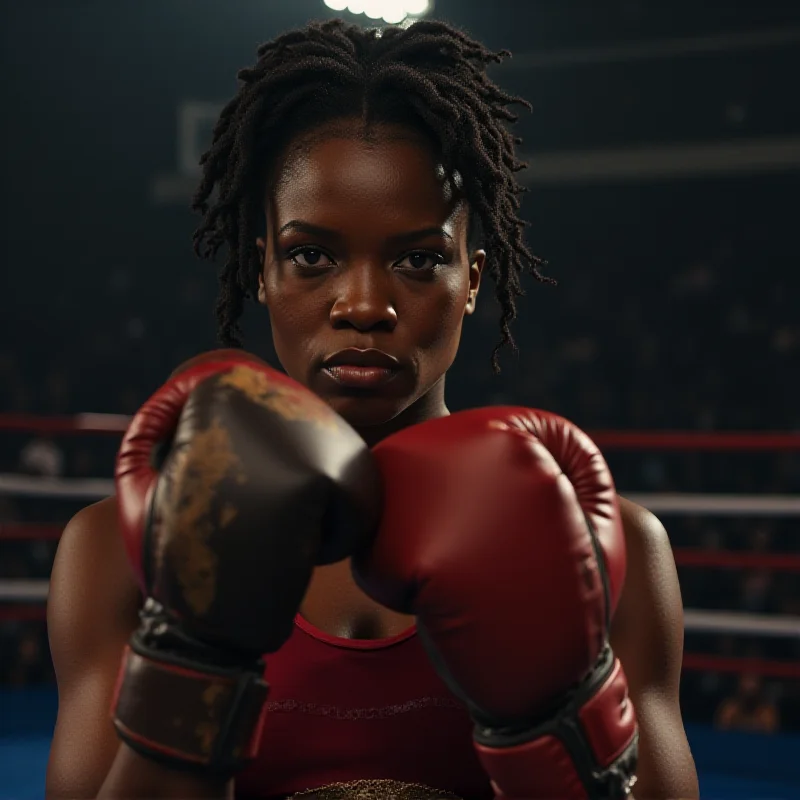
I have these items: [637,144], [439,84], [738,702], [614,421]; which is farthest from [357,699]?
[637,144]

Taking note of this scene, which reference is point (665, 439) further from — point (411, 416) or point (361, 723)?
point (361, 723)

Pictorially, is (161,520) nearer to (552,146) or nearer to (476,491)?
(476,491)

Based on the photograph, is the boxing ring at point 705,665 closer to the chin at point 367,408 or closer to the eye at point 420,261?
the chin at point 367,408

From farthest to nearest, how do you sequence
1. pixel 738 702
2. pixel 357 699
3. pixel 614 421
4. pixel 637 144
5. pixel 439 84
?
1. pixel 637 144
2. pixel 614 421
3. pixel 738 702
4. pixel 439 84
5. pixel 357 699

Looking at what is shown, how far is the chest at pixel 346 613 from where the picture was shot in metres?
1.13

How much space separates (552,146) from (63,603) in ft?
22.7

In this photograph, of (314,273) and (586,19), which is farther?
(586,19)

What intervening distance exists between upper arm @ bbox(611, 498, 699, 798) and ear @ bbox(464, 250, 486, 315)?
0.29 metres

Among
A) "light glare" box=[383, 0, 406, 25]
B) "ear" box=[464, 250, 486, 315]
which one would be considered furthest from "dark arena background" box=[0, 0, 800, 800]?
"ear" box=[464, 250, 486, 315]

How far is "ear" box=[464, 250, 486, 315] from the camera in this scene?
123cm

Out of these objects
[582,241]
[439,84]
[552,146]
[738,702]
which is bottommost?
[738,702]

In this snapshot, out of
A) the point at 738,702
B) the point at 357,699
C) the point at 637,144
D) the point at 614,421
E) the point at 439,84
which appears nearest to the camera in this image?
the point at 357,699

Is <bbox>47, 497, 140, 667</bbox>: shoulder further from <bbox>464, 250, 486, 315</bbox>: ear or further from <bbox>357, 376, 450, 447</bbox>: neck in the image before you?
<bbox>464, 250, 486, 315</bbox>: ear

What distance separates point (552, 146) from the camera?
7512mm
